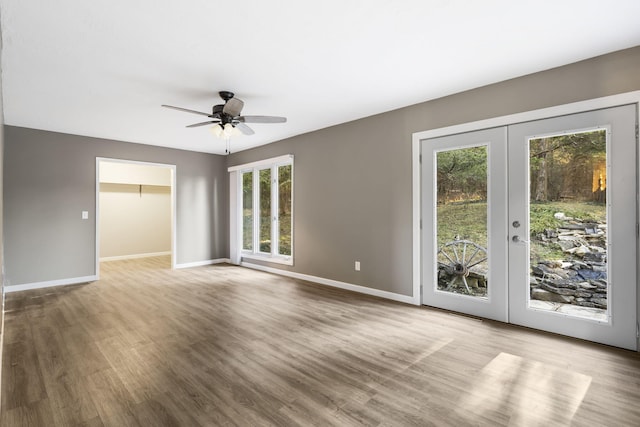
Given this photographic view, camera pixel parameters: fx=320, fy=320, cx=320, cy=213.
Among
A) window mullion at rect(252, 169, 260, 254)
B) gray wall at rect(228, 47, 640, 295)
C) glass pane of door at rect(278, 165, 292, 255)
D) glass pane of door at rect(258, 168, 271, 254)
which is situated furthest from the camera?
window mullion at rect(252, 169, 260, 254)

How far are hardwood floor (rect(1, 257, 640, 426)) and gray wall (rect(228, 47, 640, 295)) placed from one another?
868mm

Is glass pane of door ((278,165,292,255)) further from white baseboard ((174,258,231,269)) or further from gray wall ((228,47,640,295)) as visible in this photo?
white baseboard ((174,258,231,269))

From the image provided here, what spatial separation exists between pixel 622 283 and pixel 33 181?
747 cm

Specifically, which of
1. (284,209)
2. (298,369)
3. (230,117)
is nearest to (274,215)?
(284,209)

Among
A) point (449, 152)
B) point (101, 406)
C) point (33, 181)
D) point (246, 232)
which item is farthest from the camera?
point (246, 232)

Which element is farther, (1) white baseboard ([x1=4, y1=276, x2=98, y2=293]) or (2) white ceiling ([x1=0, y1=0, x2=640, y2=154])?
(1) white baseboard ([x1=4, y1=276, x2=98, y2=293])

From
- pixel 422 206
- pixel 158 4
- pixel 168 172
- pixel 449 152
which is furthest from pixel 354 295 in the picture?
pixel 168 172

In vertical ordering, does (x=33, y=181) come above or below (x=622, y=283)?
above

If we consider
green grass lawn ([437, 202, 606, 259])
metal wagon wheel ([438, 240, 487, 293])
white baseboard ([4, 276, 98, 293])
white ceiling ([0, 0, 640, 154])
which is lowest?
white baseboard ([4, 276, 98, 293])

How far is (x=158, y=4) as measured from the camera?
2.11 m

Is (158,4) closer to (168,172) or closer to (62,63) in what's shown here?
(62,63)

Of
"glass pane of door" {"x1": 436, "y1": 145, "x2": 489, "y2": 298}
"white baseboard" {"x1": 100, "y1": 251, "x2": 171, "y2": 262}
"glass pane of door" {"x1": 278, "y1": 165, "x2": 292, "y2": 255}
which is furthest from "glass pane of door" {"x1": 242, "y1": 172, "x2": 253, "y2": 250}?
"glass pane of door" {"x1": 436, "y1": 145, "x2": 489, "y2": 298}

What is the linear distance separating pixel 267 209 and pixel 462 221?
3901 mm

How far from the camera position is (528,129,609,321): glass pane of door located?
9.21 feet
